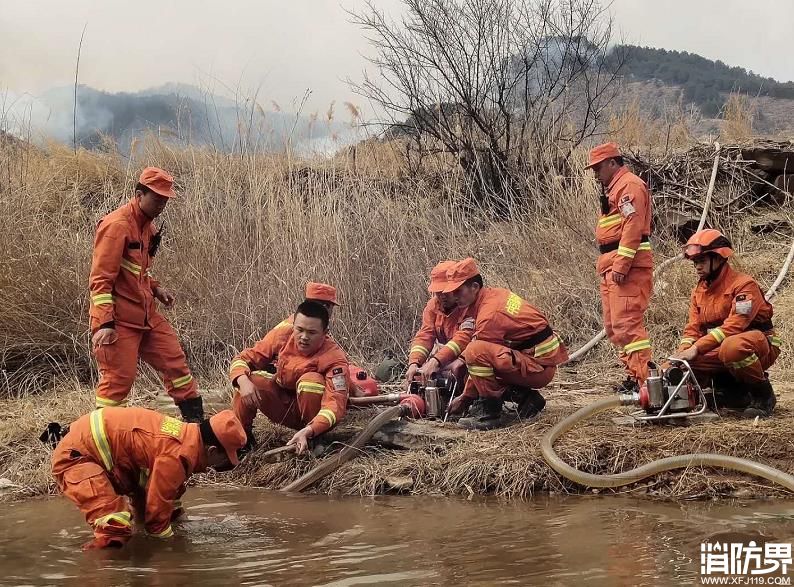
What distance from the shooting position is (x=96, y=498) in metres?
4.46

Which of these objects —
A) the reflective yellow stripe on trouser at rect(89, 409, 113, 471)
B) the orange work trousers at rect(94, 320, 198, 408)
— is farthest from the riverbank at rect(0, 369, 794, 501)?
the reflective yellow stripe on trouser at rect(89, 409, 113, 471)

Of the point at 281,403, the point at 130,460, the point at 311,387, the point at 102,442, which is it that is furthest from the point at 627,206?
the point at 102,442

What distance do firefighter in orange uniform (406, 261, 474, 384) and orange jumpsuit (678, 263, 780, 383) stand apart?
163 centimetres

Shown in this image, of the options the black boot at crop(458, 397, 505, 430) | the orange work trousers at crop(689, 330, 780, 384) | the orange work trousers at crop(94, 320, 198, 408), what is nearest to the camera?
the orange work trousers at crop(689, 330, 780, 384)

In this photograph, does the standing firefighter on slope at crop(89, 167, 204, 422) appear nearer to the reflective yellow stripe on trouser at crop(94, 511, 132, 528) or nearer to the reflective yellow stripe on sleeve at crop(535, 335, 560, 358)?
the reflective yellow stripe on trouser at crop(94, 511, 132, 528)

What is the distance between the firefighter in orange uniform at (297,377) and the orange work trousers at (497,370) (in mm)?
951

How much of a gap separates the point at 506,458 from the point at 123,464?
2423 millimetres

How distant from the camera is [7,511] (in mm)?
5707

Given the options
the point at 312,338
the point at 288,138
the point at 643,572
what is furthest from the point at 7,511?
the point at 288,138

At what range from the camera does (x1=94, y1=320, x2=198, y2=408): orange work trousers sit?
20.4 feet

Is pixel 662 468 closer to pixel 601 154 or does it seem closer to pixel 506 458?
pixel 506 458

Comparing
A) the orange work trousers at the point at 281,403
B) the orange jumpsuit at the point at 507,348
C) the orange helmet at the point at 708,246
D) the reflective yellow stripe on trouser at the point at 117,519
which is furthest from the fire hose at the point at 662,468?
the reflective yellow stripe on trouser at the point at 117,519

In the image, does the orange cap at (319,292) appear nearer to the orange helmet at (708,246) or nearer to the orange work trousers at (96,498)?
the orange work trousers at (96,498)

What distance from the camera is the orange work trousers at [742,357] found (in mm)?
5992
